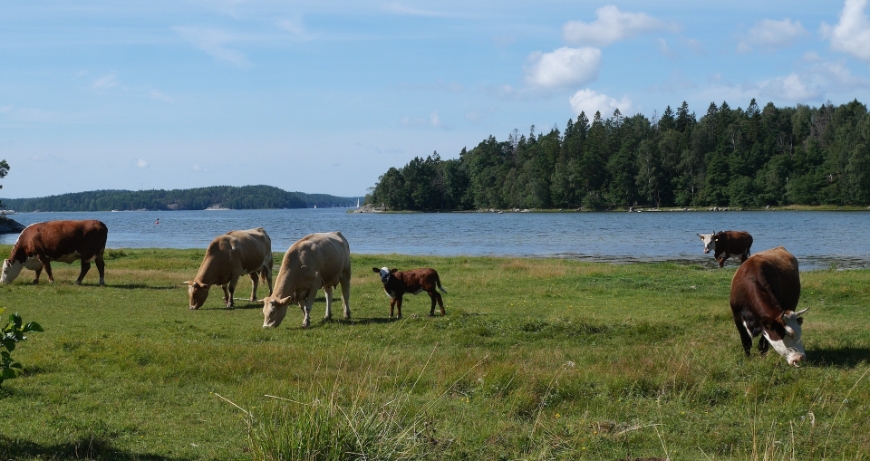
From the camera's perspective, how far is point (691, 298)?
21531mm

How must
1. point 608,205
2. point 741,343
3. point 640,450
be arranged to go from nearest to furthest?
point 640,450 < point 741,343 < point 608,205

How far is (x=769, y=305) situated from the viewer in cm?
1252

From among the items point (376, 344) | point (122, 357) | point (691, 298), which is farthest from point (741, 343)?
point (122, 357)

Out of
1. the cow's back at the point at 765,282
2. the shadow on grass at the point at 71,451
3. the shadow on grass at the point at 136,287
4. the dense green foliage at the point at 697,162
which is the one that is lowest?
the shadow on grass at the point at 136,287

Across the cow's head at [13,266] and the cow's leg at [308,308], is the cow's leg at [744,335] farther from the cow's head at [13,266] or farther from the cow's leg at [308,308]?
the cow's head at [13,266]

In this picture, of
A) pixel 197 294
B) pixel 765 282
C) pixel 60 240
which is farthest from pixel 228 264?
pixel 765 282

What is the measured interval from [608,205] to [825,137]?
37776 millimetres

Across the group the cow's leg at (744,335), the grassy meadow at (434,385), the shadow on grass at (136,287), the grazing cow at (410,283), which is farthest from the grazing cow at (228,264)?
the cow's leg at (744,335)

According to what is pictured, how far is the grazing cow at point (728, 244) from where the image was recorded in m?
35.6

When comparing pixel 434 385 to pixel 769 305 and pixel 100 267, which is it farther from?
pixel 100 267

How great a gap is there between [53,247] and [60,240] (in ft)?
0.99

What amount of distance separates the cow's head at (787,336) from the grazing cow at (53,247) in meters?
20.1

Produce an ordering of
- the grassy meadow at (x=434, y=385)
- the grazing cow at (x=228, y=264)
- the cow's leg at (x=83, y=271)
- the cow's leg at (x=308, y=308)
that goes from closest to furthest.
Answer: the grassy meadow at (x=434, y=385) < the cow's leg at (x=308, y=308) < the grazing cow at (x=228, y=264) < the cow's leg at (x=83, y=271)

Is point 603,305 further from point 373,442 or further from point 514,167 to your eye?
point 514,167
